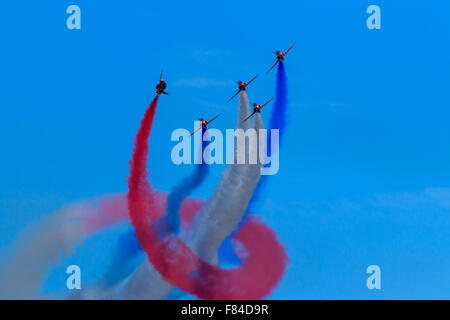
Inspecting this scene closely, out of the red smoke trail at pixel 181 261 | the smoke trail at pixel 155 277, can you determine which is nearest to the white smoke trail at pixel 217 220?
the smoke trail at pixel 155 277

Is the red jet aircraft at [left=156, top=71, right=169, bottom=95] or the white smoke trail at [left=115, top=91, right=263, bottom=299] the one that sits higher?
the red jet aircraft at [left=156, top=71, right=169, bottom=95]

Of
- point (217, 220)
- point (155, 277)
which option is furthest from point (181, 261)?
point (217, 220)

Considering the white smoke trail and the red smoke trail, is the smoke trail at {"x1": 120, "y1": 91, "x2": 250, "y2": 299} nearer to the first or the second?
the white smoke trail

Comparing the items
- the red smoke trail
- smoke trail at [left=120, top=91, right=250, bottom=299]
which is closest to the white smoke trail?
smoke trail at [left=120, top=91, right=250, bottom=299]

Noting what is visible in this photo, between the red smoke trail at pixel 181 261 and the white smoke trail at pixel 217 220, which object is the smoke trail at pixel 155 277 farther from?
the red smoke trail at pixel 181 261

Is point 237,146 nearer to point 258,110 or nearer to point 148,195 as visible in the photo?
point 258,110
